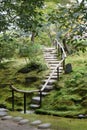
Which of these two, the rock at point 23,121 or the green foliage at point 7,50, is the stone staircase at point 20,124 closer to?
the rock at point 23,121

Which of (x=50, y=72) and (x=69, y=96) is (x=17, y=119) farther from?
(x=50, y=72)

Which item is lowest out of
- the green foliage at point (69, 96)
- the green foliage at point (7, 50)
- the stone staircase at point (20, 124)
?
the stone staircase at point (20, 124)

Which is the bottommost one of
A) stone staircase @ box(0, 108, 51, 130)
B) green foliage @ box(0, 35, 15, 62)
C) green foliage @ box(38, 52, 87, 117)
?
stone staircase @ box(0, 108, 51, 130)

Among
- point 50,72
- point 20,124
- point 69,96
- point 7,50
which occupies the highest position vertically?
point 7,50

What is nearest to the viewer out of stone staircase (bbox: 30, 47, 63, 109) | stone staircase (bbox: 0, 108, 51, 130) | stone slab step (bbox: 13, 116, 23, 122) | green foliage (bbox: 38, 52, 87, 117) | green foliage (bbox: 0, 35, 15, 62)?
stone staircase (bbox: 0, 108, 51, 130)

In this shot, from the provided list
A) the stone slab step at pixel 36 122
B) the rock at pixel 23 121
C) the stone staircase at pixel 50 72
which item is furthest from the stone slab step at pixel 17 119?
the stone staircase at pixel 50 72

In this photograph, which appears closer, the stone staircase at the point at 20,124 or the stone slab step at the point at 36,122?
the stone staircase at the point at 20,124

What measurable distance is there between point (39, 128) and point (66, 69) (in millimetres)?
4977

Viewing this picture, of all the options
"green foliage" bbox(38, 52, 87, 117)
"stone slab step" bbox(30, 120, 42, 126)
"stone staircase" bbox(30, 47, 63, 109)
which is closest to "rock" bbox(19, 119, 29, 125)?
"stone slab step" bbox(30, 120, 42, 126)

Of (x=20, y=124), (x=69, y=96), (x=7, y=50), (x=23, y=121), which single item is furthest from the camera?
(x=7, y=50)

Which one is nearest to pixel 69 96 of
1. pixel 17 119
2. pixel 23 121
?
pixel 17 119

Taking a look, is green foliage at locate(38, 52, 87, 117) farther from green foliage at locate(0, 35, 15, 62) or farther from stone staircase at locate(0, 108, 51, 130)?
green foliage at locate(0, 35, 15, 62)

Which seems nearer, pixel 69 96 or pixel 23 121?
pixel 23 121

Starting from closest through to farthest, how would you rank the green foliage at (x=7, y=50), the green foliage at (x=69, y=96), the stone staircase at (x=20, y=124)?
the stone staircase at (x=20, y=124)
the green foliage at (x=69, y=96)
the green foliage at (x=7, y=50)
